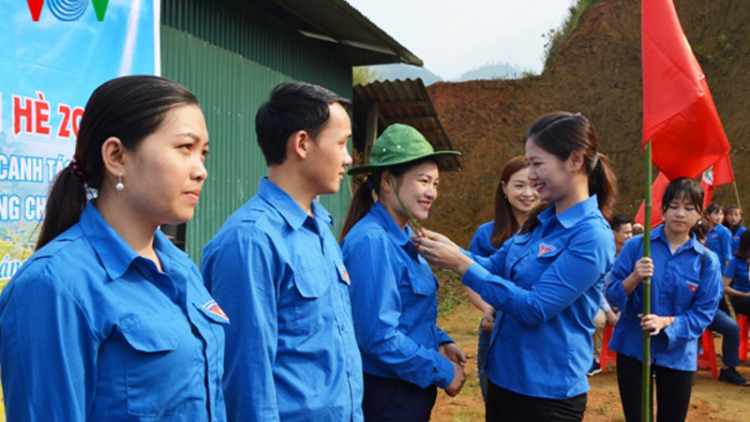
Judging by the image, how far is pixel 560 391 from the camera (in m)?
2.20

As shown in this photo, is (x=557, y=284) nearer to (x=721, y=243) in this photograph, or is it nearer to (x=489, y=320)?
(x=489, y=320)

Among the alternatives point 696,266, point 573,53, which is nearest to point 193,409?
point 696,266

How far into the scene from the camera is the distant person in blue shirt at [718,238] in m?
7.57

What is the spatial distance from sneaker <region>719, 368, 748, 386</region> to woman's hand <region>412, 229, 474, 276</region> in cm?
552

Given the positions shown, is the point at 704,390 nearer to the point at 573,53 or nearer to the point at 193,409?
the point at 193,409

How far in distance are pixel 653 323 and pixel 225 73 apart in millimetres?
5203

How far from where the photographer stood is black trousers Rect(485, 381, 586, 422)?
221 centimetres

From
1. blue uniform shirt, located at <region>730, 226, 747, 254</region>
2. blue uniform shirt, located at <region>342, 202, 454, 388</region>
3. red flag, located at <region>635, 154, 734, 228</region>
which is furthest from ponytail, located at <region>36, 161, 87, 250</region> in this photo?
blue uniform shirt, located at <region>730, 226, 747, 254</region>

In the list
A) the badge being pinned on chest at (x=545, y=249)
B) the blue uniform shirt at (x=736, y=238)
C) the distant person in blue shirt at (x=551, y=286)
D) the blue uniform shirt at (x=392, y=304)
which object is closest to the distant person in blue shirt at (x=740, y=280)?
the blue uniform shirt at (x=736, y=238)

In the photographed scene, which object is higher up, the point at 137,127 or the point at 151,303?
the point at 137,127

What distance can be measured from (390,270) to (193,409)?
1.04m

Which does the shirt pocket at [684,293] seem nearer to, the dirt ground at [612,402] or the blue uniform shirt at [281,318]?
the dirt ground at [612,402]

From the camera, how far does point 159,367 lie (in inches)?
46.9

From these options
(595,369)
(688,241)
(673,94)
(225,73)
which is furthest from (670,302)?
(225,73)
